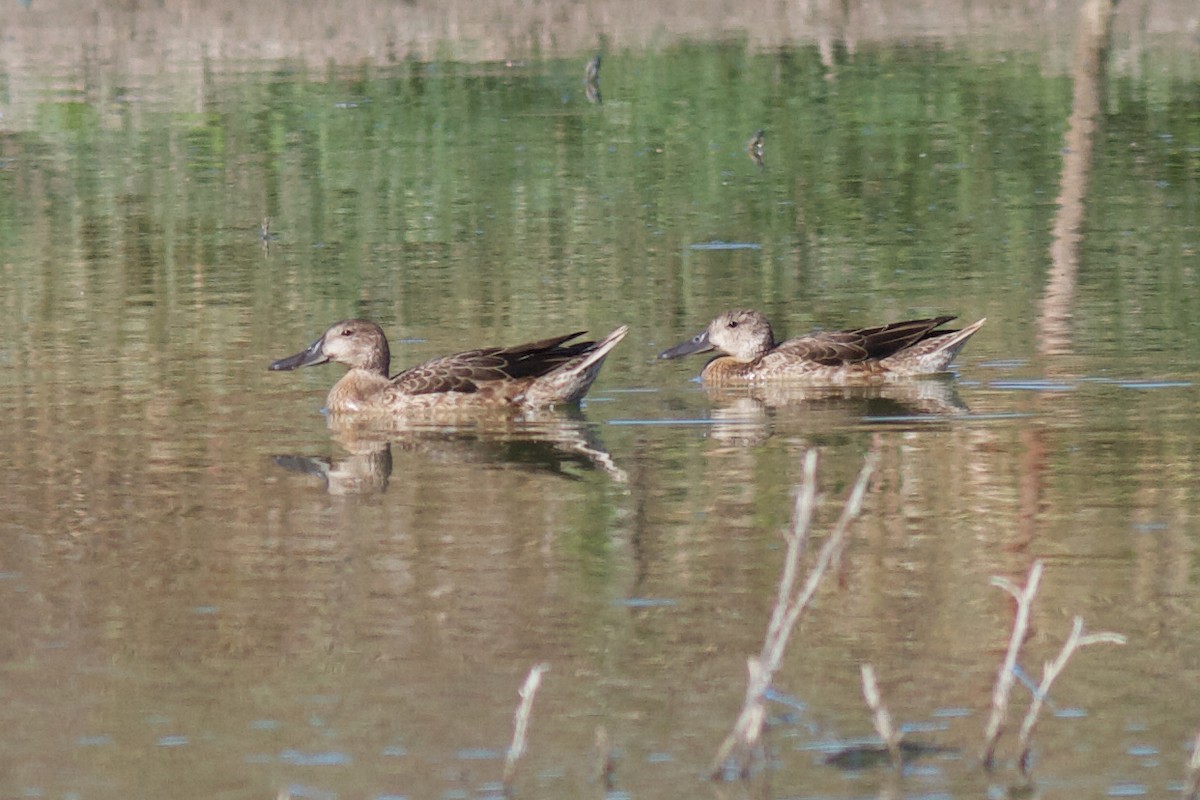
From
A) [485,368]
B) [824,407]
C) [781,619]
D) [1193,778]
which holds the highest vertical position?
[781,619]

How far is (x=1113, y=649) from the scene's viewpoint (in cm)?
785

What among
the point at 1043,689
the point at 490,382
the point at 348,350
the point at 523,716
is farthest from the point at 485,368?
the point at 1043,689

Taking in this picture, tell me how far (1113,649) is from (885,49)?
28.0 metres

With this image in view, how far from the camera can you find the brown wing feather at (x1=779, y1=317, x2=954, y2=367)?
553 inches

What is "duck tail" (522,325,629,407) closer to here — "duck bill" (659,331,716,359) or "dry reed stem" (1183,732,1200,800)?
"duck bill" (659,331,716,359)

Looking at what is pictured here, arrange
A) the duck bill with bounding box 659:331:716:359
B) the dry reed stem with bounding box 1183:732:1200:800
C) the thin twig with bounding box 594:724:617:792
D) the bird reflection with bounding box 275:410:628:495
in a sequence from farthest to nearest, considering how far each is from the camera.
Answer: the duck bill with bounding box 659:331:716:359, the bird reflection with bounding box 275:410:628:495, the thin twig with bounding box 594:724:617:792, the dry reed stem with bounding box 1183:732:1200:800

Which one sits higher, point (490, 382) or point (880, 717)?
point (880, 717)

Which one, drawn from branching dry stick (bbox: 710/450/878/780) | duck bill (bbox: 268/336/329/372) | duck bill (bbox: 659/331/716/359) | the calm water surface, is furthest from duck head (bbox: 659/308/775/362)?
branching dry stick (bbox: 710/450/878/780)

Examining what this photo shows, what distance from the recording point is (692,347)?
48.1 feet

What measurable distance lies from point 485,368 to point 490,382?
80mm

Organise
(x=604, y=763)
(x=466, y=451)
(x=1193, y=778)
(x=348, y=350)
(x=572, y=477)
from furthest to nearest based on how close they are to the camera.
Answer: (x=348, y=350), (x=466, y=451), (x=572, y=477), (x=604, y=763), (x=1193, y=778)

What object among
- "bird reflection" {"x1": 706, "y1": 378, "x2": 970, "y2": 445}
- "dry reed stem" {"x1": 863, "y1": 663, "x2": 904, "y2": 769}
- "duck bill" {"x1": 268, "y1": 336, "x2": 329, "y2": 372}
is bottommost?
"bird reflection" {"x1": 706, "y1": 378, "x2": 970, "y2": 445}

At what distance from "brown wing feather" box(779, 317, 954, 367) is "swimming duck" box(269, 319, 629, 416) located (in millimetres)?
1423

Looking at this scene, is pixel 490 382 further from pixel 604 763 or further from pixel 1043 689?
pixel 1043 689
